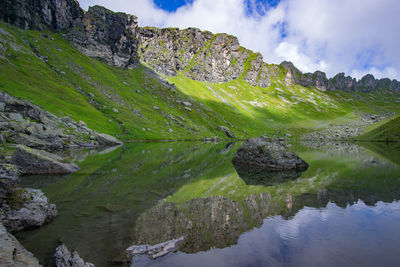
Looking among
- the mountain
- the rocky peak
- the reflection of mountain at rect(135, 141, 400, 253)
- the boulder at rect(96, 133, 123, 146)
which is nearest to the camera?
the reflection of mountain at rect(135, 141, 400, 253)

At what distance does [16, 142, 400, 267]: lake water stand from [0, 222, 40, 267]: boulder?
1.57m

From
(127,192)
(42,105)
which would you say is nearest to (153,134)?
(42,105)

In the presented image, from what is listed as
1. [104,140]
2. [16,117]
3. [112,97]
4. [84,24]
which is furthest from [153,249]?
[84,24]

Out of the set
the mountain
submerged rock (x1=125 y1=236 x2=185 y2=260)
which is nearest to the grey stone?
the mountain

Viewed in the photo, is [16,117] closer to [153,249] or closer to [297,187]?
[153,249]

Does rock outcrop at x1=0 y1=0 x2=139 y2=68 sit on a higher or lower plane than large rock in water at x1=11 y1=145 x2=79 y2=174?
higher

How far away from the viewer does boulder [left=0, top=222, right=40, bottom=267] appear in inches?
249

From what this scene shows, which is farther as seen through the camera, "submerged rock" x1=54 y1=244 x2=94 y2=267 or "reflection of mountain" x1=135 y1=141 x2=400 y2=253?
"reflection of mountain" x1=135 y1=141 x2=400 y2=253

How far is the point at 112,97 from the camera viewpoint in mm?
115625

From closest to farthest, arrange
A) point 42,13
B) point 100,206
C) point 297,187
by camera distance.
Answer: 1. point 100,206
2. point 297,187
3. point 42,13

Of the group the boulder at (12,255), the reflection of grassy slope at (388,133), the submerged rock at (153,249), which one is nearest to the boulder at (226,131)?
the reflection of grassy slope at (388,133)

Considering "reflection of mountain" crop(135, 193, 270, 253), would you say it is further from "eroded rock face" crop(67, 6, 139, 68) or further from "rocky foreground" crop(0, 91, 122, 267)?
"eroded rock face" crop(67, 6, 139, 68)

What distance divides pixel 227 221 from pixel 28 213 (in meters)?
11.0

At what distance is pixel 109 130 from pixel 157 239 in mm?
77594
